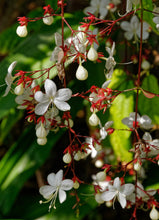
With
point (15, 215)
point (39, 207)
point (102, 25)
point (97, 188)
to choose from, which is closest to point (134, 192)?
point (97, 188)

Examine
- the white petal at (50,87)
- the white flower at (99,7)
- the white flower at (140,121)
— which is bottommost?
the white flower at (140,121)

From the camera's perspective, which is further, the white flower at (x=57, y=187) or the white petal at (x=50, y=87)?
the white flower at (x=57, y=187)

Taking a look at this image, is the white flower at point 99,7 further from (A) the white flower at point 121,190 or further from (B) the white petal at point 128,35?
(A) the white flower at point 121,190

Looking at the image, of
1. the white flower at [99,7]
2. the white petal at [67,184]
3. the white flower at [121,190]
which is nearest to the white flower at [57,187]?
the white petal at [67,184]

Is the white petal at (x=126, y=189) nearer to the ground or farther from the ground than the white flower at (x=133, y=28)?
nearer to the ground

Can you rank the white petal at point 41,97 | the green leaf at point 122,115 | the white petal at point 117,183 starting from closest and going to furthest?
the white petal at point 41,97 → the white petal at point 117,183 → the green leaf at point 122,115

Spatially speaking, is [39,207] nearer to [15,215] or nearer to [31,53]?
[15,215]

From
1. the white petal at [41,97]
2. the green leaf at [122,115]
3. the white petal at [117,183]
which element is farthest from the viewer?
the green leaf at [122,115]

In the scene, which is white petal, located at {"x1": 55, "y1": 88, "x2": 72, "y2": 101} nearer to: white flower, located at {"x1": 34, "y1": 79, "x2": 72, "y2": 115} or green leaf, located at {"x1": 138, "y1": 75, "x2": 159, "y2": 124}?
white flower, located at {"x1": 34, "y1": 79, "x2": 72, "y2": 115}
